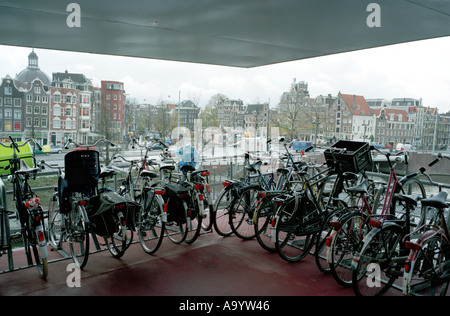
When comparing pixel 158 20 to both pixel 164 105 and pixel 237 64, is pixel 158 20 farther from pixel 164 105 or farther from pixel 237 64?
pixel 164 105

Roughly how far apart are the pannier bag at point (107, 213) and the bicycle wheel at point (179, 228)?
51 centimetres

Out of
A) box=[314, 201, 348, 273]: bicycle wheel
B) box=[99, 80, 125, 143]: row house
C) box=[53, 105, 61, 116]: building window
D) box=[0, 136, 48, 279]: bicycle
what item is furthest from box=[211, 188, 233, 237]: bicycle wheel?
box=[53, 105, 61, 116]: building window

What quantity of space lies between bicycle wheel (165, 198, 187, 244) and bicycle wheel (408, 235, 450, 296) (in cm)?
209

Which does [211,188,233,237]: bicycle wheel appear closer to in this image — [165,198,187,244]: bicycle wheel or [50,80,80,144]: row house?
[165,198,187,244]: bicycle wheel

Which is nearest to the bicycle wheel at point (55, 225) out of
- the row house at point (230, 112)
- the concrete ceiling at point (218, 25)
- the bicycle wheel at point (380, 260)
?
the concrete ceiling at point (218, 25)

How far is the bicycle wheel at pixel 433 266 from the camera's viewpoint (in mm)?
2365

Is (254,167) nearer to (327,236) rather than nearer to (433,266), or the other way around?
(327,236)

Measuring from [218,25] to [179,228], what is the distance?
7.85 ft

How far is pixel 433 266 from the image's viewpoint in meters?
2.42

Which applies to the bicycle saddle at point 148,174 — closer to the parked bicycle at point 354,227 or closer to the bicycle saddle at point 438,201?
the parked bicycle at point 354,227

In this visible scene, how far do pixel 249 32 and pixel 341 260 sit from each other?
2835mm

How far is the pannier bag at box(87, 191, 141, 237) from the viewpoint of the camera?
115 inches

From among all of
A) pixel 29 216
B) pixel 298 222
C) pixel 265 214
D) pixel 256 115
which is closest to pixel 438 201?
pixel 298 222
